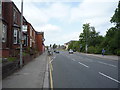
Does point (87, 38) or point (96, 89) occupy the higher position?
point (87, 38)

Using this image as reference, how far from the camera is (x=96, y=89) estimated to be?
7.69 metres

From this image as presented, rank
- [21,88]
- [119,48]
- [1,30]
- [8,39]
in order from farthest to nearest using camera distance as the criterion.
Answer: [119,48]
[8,39]
[1,30]
[21,88]

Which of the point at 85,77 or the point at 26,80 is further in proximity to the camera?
the point at 85,77

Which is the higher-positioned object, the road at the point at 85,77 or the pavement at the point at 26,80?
the pavement at the point at 26,80

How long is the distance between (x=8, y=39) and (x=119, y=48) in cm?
2970

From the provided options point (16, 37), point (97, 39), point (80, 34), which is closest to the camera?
point (16, 37)

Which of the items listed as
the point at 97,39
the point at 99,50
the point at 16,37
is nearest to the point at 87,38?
the point at 97,39

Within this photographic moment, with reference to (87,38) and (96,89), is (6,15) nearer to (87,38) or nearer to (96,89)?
(96,89)

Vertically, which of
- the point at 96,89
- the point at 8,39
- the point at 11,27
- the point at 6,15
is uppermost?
the point at 6,15

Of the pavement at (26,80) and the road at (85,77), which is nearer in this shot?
the pavement at (26,80)

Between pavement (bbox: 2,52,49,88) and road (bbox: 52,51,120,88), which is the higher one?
pavement (bbox: 2,52,49,88)

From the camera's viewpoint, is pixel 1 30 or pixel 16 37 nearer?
pixel 1 30

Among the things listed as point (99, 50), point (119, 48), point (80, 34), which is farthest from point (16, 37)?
point (80, 34)

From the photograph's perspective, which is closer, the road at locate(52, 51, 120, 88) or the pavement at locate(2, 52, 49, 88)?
the pavement at locate(2, 52, 49, 88)
